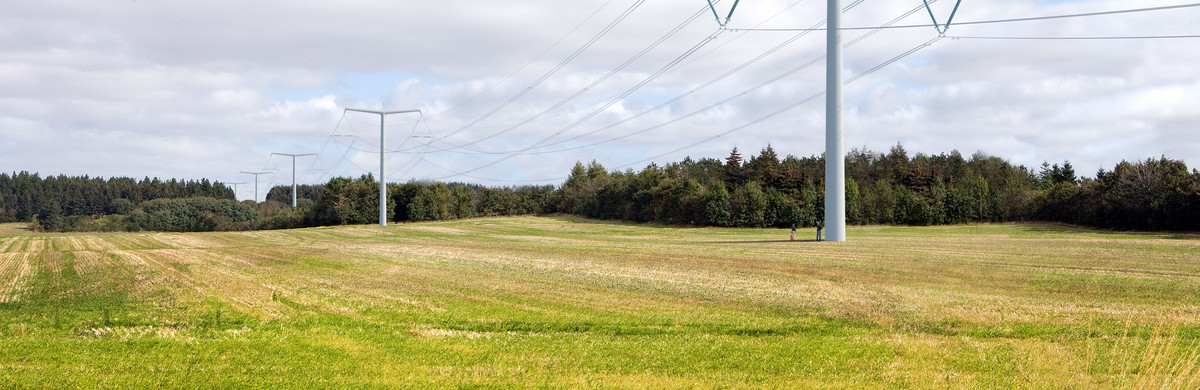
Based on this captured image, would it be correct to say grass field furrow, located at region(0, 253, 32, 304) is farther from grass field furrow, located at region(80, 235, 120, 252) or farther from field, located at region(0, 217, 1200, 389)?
grass field furrow, located at region(80, 235, 120, 252)

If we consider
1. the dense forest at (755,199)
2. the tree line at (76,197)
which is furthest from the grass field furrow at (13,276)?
the tree line at (76,197)

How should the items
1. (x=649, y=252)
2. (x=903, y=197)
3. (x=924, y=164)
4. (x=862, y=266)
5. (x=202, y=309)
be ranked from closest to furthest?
(x=202, y=309) → (x=862, y=266) → (x=649, y=252) → (x=903, y=197) → (x=924, y=164)

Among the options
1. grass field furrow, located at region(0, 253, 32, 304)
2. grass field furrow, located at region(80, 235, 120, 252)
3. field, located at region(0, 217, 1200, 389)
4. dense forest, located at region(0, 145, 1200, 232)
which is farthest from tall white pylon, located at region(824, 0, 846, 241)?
grass field furrow, located at region(80, 235, 120, 252)

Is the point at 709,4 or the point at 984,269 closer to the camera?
the point at 984,269

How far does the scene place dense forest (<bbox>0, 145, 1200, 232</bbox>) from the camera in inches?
2694

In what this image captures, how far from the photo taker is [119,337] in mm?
13383

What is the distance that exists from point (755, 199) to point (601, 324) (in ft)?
231

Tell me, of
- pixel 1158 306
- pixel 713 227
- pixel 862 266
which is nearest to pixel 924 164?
pixel 713 227

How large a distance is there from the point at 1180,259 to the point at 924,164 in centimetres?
7042

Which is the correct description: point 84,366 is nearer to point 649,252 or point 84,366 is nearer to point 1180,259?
point 649,252

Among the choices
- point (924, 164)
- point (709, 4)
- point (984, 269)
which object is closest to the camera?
point (984, 269)

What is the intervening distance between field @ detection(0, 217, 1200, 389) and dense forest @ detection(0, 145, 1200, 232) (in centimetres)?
3962

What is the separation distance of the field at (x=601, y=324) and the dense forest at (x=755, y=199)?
130ft

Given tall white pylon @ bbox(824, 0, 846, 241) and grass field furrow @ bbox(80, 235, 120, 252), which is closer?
grass field furrow @ bbox(80, 235, 120, 252)
